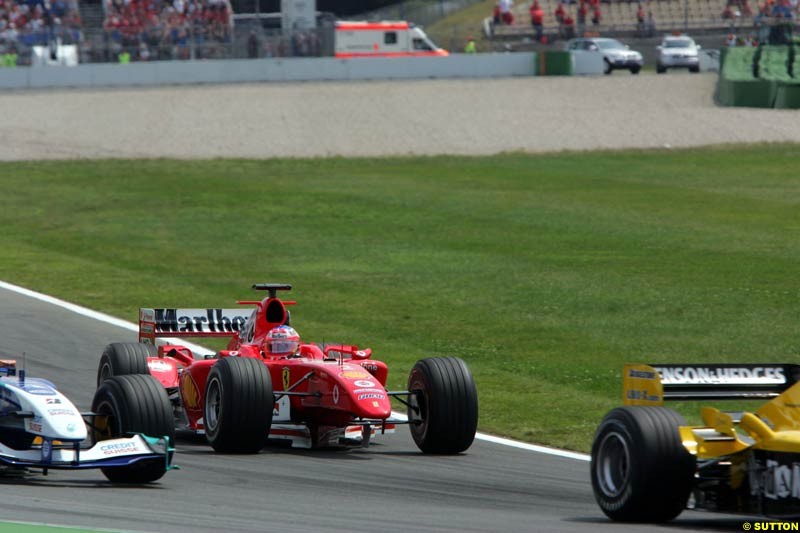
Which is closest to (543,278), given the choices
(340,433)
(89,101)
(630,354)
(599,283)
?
(599,283)

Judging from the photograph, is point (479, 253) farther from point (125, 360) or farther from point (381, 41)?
point (381, 41)

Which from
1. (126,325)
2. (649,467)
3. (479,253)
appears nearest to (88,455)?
(649,467)

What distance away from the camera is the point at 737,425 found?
9.28 metres

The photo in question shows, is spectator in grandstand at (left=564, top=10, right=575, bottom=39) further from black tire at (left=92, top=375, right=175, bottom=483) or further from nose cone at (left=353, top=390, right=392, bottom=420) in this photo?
black tire at (left=92, top=375, right=175, bottom=483)

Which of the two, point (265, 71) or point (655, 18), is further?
point (655, 18)

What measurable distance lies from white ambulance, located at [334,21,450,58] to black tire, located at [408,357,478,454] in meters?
51.6

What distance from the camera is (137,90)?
53.9 m

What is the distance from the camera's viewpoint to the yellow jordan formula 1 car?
8695mm

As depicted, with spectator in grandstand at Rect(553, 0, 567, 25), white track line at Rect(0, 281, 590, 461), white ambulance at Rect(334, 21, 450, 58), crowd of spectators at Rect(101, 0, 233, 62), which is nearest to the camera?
white track line at Rect(0, 281, 590, 461)

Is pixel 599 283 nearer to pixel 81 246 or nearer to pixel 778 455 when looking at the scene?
pixel 81 246

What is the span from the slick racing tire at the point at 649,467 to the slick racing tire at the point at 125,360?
5.92 m

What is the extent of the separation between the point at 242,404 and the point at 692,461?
4.32m

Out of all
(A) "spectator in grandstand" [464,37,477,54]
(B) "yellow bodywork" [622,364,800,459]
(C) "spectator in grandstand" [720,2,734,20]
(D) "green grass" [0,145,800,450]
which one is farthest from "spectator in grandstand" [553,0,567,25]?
(B) "yellow bodywork" [622,364,800,459]

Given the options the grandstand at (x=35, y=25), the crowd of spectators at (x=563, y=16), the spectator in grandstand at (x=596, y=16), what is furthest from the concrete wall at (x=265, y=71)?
the spectator in grandstand at (x=596, y=16)
